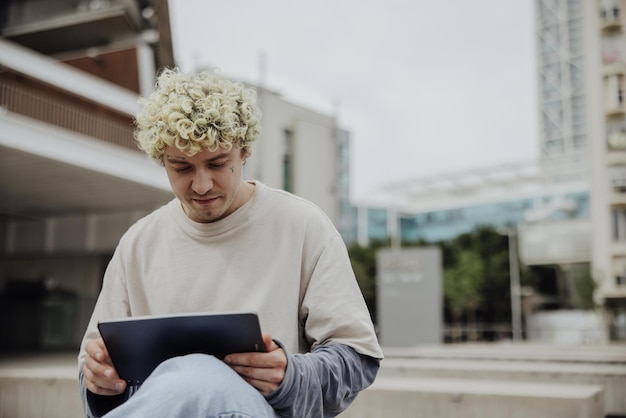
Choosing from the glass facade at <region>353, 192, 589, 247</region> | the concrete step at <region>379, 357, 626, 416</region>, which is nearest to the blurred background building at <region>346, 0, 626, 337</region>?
the glass facade at <region>353, 192, 589, 247</region>

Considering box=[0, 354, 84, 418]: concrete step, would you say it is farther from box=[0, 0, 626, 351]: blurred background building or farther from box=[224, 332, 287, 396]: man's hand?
box=[224, 332, 287, 396]: man's hand

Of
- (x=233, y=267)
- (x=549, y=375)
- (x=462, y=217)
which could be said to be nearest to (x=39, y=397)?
(x=549, y=375)

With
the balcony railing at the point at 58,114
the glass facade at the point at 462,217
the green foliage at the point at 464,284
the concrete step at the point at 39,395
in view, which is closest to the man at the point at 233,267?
the concrete step at the point at 39,395

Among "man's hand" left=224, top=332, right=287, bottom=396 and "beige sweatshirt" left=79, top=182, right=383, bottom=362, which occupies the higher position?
"beige sweatshirt" left=79, top=182, right=383, bottom=362

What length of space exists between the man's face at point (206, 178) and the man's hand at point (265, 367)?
1.76 ft

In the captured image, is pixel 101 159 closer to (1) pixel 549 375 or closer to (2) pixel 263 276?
(1) pixel 549 375

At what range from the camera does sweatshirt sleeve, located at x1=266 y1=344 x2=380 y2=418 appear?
1.75 m

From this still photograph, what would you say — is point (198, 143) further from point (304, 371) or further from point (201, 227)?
point (304, 371)

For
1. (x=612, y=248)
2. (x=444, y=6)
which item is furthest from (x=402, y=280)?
(x=612, y=248)

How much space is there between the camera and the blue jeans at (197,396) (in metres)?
1.60

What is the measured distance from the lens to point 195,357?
1.71 meters

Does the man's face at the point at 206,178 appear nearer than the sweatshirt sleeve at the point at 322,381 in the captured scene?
No

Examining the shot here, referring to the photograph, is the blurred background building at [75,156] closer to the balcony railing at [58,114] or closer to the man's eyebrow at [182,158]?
the balcony railing at [58,114]

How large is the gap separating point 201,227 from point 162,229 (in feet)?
0.64
